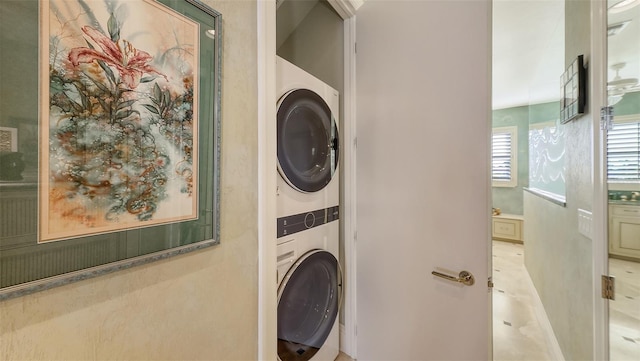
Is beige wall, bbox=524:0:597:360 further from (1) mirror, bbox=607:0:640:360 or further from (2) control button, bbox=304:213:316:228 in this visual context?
(2) control button, bbox=304:213:316:228

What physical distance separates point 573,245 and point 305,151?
1.74 metres

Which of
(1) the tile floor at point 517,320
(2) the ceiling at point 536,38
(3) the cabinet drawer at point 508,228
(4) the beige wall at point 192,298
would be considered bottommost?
(1) the tile floor at point 517,320

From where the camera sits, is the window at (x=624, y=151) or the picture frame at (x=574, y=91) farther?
the picture frame at (x=574, y=91)

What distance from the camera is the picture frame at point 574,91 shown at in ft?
4.10

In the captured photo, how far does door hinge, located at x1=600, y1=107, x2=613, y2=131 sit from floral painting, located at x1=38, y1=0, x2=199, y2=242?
1679 millimetres

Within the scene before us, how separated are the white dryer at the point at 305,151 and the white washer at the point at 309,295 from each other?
9 centimetres

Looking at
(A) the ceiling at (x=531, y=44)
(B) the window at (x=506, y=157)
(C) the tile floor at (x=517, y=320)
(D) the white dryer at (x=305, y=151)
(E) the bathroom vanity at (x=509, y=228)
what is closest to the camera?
(D) the white dryer at (x=305, y=151)

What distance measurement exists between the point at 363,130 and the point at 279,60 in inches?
25.1

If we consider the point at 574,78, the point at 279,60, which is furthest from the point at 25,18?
the point at 574,78

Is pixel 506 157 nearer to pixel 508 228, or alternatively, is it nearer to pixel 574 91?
pixel 508 228

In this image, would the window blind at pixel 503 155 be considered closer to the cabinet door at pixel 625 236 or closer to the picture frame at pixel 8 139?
the cabinet door at pixel 625 236

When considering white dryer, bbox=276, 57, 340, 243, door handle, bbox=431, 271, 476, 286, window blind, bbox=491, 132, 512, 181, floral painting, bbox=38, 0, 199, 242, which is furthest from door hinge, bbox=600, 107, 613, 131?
window blind, bbox=491, 132, 512, 181

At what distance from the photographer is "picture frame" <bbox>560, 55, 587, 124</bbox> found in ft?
4.10

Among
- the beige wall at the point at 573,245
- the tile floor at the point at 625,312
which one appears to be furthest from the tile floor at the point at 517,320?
the tile floor at the point at 625,312
